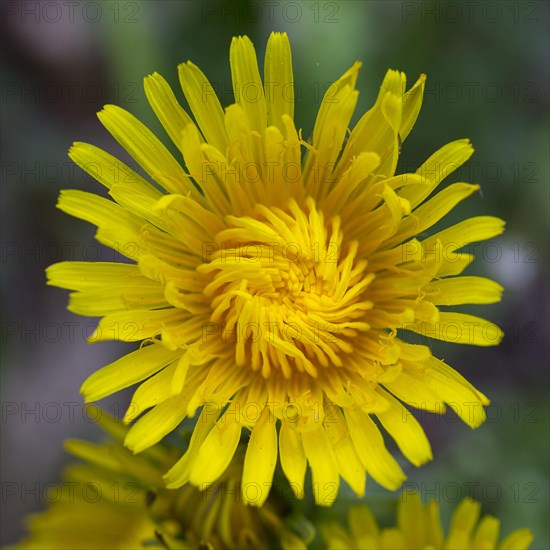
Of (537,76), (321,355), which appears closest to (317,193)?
(321,355)

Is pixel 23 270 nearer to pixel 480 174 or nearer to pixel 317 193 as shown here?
pixel 317 193

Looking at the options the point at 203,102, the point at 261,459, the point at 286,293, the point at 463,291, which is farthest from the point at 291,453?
the point at 203,102

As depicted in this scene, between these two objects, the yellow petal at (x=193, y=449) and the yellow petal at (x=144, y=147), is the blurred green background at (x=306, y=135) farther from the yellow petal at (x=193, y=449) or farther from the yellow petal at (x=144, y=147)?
the yellow petal at (x=193, y=449)

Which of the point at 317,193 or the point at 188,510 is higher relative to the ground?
the point at 317,193

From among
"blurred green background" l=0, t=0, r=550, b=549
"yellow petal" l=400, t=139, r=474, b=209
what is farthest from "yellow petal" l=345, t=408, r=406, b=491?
"blurred green background" l=0, t=0, r=550, b=549

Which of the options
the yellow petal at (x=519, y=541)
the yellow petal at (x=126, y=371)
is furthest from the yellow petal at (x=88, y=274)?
the yellow petal at (x=519, y=541)

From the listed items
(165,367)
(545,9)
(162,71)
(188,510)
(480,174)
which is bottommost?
(188,510)
